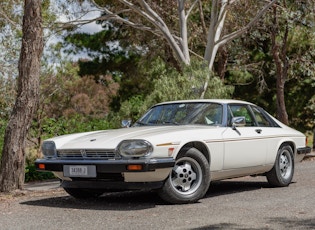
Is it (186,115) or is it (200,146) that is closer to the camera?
(200,146)

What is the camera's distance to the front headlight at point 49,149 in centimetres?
832

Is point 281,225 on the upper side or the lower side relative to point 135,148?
lower

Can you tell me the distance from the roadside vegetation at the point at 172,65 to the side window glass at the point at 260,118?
3732mm

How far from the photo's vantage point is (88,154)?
26.0 feet

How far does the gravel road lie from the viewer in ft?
21.5

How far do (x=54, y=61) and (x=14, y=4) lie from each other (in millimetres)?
6102

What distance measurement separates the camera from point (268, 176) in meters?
9.81

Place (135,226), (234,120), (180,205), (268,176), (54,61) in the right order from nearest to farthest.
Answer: (135,226) → (180,205) → (234,120) → (268,176) → (54,61)

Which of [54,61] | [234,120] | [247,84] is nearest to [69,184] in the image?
[234,120]

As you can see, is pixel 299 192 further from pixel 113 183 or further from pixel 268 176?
pixel 113 183

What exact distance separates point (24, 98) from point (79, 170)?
238 cm

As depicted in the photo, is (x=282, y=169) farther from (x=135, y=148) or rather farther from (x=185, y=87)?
(x=185, y=87)

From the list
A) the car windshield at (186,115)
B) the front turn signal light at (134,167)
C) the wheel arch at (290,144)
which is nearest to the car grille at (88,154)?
the front turn signal light at (134,167)

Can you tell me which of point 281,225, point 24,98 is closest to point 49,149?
point 24,98
